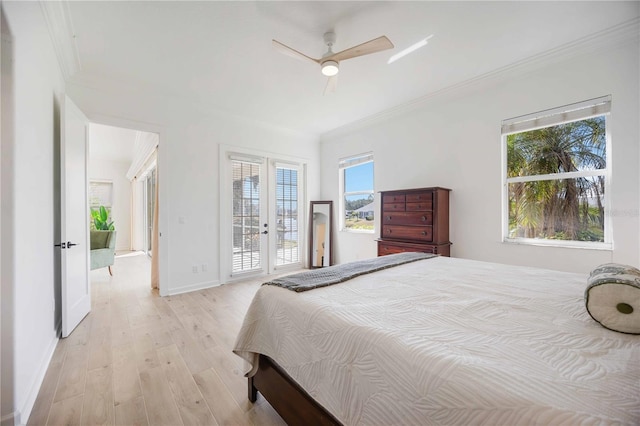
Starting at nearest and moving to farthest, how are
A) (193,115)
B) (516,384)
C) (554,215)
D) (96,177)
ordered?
(516,384)
(554,215)
(193,115)
(96,177)

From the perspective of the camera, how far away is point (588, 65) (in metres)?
2.51

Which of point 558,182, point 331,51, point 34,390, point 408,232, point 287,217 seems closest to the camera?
point 34,390

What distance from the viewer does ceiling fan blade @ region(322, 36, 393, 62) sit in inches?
79.8

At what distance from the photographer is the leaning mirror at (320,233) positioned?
17.0 feet

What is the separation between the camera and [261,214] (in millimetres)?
4617

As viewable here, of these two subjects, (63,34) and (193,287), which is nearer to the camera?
(63,34)

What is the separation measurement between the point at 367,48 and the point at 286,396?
8.15 ft

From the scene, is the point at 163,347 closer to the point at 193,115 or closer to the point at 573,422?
the point at 573,422

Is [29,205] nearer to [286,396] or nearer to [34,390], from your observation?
[34,390]

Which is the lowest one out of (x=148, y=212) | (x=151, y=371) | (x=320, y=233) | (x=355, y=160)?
(x=151, y=371)

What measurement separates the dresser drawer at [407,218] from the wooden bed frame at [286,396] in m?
2.60

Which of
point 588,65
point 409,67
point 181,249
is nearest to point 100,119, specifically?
point 181,249

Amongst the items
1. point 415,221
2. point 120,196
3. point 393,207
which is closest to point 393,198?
point 393,207

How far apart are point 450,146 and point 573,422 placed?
3441mm
